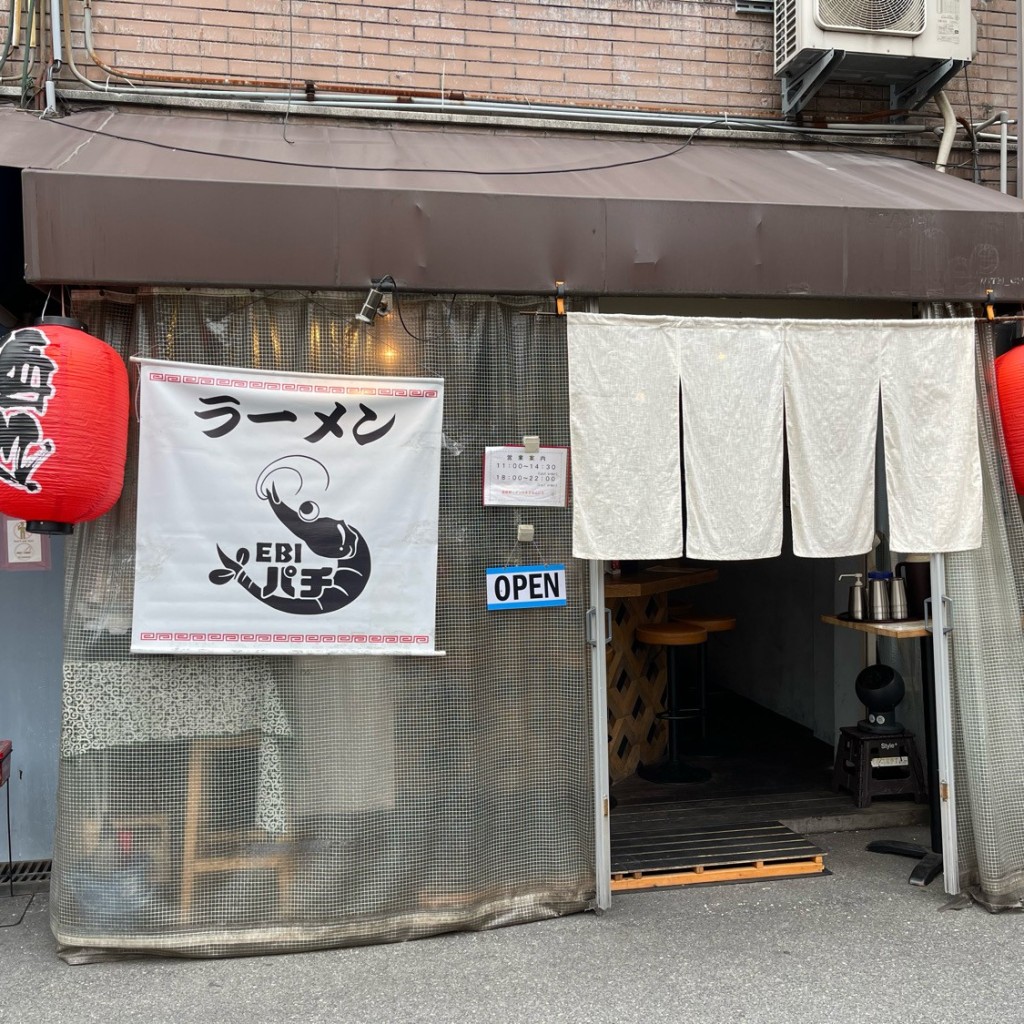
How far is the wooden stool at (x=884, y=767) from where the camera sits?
21.1ft

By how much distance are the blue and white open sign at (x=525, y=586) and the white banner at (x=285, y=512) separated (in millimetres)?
358

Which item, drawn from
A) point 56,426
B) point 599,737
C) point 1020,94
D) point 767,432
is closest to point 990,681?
point 767,432

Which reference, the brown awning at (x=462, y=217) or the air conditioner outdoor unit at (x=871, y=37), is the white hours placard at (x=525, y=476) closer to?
the brown awning at (x=462, y=217)

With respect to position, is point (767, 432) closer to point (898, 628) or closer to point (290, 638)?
point (898, 628)

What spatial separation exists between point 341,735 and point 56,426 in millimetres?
1984

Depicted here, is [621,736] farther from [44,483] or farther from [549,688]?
[44,483]

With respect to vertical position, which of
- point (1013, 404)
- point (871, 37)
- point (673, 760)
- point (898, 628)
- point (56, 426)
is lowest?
point (673, 760)

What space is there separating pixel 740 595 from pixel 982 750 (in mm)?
4998

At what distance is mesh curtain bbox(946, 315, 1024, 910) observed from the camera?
16.5 feet

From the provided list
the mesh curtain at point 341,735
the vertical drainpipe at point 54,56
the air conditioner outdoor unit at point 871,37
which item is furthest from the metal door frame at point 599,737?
the vertical drainpipe at point 54,56

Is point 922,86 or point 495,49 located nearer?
point 495,49

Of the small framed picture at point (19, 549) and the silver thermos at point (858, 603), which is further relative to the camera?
the silver thermos at point (858, 603)

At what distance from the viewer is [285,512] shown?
4.54m

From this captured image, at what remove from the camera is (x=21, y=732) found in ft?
17.9
